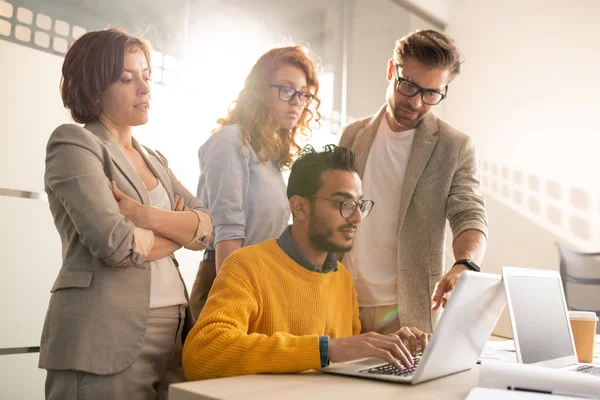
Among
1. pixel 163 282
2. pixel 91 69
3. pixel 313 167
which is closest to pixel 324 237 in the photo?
pixel 313 167

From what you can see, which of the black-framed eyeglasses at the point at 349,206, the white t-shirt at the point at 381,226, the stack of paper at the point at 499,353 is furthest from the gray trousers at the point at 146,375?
the stack of paper at the point at 499,353

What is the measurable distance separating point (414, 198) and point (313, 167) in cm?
51

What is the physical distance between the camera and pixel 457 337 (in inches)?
43.2

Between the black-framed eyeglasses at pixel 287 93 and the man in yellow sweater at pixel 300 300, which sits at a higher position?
the black-framed eyeglasses at pixel 287 93

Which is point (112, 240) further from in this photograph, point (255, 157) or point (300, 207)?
point (255, 157)

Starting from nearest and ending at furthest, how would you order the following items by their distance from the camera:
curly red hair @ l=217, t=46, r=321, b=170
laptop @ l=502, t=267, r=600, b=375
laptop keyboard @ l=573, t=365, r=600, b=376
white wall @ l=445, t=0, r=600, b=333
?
laptop @ l=502, t=267, r=600, b=375 < laptop keyboard @ l=573, t=365, r=600, b=376 < curly red hair @ l=217, t=46, r=321, b=170 < white wall @ l=445, t=0, r=600, b=333

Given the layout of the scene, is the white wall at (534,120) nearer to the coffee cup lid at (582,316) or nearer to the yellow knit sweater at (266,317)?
the coffee cup lid at (582,316)

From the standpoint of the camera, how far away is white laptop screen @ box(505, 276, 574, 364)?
4.17 feet

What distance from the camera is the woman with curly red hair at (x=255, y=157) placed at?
71.1 inches

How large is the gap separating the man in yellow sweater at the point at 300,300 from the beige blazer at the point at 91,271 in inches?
7.7

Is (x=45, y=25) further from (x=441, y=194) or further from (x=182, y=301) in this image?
(x=441, y=194)

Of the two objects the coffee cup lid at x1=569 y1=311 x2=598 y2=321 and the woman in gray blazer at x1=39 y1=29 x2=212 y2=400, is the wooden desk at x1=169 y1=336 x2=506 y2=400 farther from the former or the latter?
the coffee cup lid at x1=569 y1=311 x2=598 y2=321

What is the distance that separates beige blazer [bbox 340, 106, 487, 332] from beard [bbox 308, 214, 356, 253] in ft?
1.50

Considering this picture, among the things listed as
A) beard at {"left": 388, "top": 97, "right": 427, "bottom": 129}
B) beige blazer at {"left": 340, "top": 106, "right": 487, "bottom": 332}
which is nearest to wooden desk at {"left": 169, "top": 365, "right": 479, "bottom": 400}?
beige blazer at {"left": 340, "top": 106, "right": 487, "bottom": 332}
